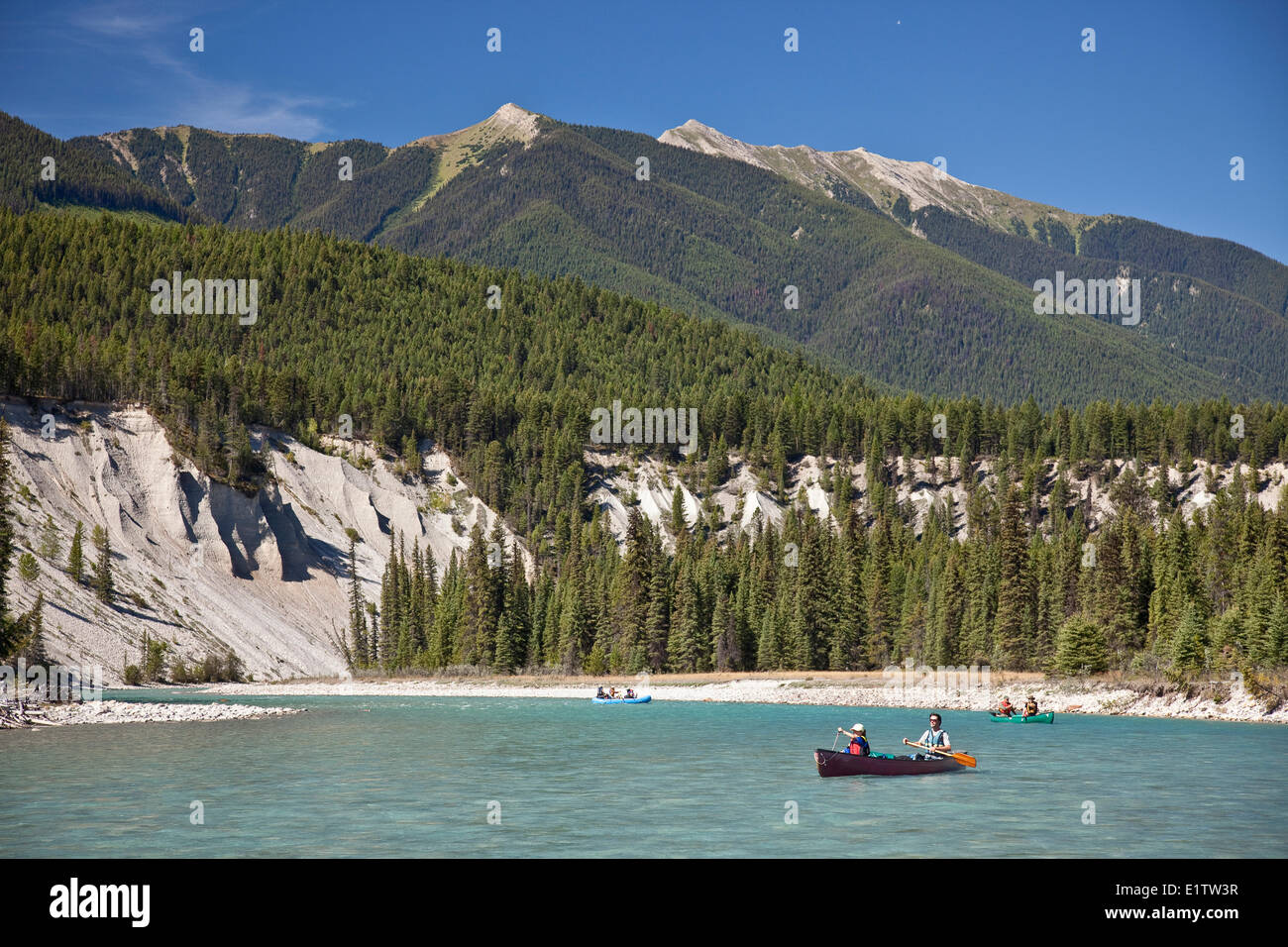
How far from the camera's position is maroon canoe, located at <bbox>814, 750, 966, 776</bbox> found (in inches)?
1716

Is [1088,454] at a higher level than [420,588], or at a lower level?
higher

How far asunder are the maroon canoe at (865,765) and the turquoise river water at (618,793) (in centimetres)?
55

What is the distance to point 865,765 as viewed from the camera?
43.9 m

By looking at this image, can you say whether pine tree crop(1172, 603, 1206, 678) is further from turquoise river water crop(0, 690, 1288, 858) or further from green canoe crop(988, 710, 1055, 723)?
green canoe crop(988, 710, 1055, 723)

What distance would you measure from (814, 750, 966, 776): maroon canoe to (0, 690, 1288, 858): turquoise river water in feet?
1.82

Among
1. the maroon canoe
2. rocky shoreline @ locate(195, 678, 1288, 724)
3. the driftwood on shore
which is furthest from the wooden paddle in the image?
the driftwood on shore

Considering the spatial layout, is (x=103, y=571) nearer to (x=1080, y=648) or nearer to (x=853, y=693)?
(x=853, y=693)

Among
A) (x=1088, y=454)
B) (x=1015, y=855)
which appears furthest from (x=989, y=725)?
(x=1088, y=454)

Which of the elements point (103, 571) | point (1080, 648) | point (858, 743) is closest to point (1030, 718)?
point (1080, 648)

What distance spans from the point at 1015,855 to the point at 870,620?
87.0 metres
